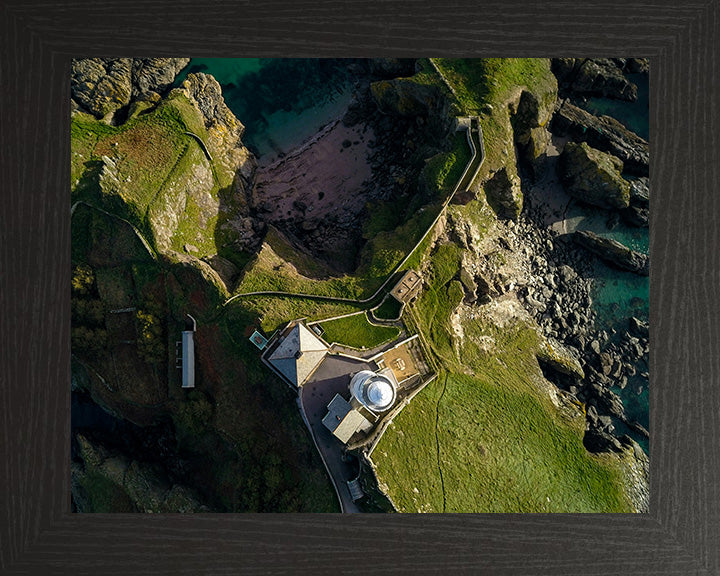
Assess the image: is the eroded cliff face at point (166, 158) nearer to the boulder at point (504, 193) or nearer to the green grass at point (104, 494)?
the green grass at point (104, 494)

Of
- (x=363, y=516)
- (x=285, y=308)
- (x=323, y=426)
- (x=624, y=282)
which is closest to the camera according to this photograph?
(x=363, y=516)

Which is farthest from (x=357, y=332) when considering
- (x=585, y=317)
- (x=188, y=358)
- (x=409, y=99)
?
(x=409, y=99)

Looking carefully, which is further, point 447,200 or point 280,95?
point 280,95

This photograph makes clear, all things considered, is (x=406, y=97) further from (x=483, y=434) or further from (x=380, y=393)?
(x=483, y=434)

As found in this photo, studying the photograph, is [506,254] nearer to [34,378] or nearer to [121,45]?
[121,45]

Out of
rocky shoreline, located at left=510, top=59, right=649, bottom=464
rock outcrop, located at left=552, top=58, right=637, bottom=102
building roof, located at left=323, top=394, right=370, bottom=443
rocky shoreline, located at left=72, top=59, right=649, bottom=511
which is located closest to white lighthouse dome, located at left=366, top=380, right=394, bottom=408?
building roof, located at left=323, top=394, right=370, bottom=443

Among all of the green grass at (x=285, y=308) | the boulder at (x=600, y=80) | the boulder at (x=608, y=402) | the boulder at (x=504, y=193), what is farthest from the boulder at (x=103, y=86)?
the boulder at (x=608, y=402)

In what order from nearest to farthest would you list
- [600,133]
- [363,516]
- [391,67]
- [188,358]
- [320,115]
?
[363,516] < [188,358] < [600,133] < [391,67] < [320,115]

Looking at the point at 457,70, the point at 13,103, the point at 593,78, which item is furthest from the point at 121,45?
the point at 593,78
